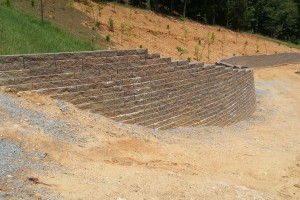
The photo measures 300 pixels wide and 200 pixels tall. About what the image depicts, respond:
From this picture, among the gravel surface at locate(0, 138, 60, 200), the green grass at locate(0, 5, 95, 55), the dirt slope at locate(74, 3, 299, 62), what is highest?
the green grass at locate(0, 5, 95, 55)

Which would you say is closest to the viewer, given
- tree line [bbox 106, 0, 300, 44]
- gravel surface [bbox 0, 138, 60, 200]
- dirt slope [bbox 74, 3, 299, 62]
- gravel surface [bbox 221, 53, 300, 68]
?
gravel surface [bbox 0, 138, 60, 200]

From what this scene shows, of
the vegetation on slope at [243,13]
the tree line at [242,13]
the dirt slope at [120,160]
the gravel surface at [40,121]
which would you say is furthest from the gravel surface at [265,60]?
the gravel surface at [40,121]

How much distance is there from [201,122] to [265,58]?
23.8m

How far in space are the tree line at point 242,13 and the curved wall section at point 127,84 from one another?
907 inches

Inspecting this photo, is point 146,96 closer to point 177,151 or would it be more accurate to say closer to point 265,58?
point 177,151

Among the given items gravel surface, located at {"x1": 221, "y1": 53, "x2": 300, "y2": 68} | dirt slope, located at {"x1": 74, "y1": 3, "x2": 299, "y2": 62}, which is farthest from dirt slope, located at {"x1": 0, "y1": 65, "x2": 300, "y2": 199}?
gravel surface, located at {"x1": 221, "y1": 53, "x2": 300, "y2": 68}

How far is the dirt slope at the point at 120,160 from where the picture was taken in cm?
499

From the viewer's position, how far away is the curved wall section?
278 inches

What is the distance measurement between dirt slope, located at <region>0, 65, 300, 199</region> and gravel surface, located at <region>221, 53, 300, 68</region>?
54.4 feet

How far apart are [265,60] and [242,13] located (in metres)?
11.6

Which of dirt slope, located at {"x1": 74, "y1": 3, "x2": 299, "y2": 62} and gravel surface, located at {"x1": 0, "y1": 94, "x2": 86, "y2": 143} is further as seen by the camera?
dirt slope, located at {"x1": 74, "y1": 3, "x2": 299, "y2": 62}

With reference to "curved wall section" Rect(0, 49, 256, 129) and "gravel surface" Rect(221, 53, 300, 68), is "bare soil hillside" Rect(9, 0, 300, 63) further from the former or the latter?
"curved wall section" Rect(0, 49, 256, 129)

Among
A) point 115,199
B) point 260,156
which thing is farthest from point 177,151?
point 115,199

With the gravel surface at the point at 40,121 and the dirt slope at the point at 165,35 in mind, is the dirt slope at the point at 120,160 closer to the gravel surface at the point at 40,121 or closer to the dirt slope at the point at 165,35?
the gravel surface at the point at 40,121
